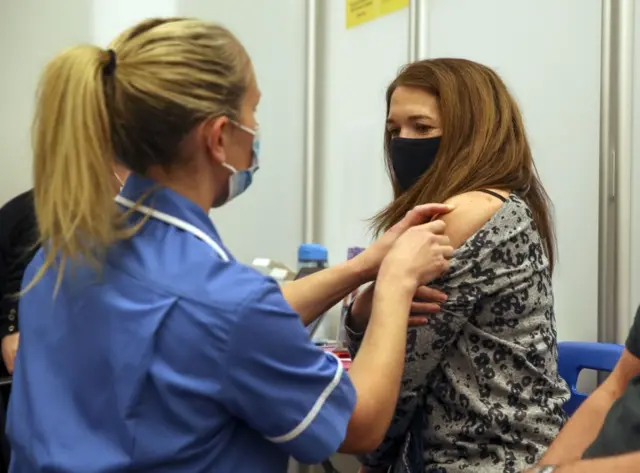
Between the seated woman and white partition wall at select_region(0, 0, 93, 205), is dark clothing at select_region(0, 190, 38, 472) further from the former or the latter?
the seated woman

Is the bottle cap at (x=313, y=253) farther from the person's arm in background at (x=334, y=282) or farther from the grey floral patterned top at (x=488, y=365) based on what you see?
the grey floral patterned top at (x=488, y=365)

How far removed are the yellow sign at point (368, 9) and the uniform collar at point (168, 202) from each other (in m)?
1.76

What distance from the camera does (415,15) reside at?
2.38m

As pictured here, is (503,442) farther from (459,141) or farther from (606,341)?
(606,341)

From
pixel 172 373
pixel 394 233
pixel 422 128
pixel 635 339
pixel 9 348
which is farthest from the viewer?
pixel 9 348

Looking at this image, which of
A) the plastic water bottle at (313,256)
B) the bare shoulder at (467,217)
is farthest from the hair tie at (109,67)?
the plastic water bottle at (313,256)

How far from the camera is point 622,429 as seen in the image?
105 cm

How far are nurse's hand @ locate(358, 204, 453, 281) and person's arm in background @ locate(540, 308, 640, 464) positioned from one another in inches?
14.1

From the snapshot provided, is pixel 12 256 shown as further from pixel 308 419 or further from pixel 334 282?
pixel 308 419

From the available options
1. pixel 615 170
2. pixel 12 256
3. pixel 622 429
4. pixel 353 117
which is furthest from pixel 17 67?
pixel 622 429

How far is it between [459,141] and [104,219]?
69 cm

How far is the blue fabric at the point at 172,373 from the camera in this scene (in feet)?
2.67

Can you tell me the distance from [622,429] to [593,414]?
0.16m

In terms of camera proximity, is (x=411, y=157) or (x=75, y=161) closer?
(x=75, y=161)
